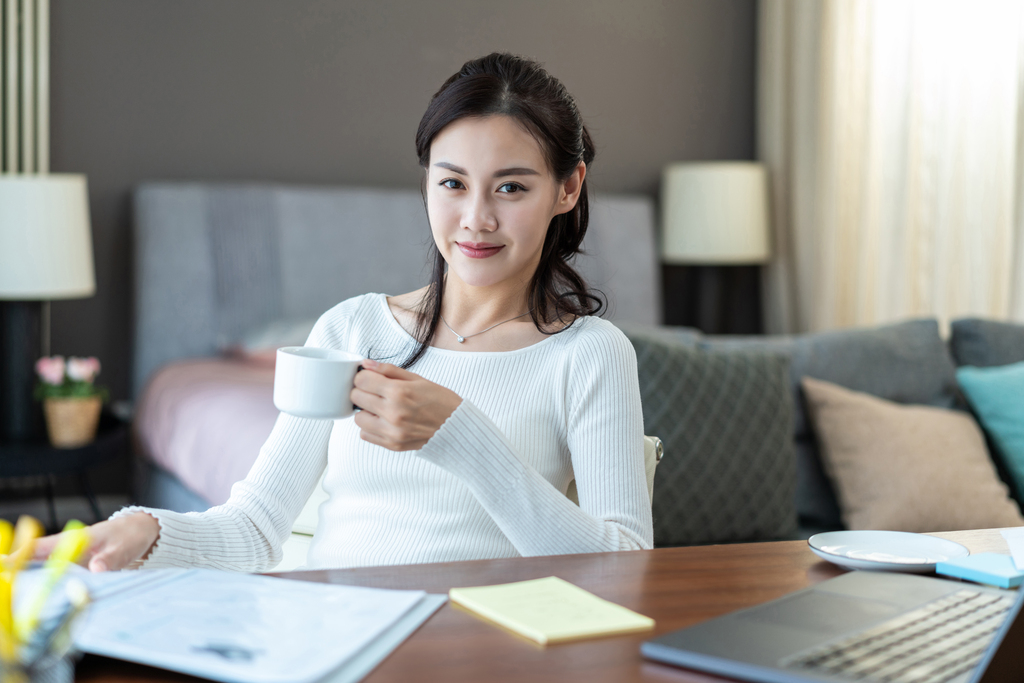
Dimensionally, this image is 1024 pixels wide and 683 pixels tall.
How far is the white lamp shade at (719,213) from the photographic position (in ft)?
12.6

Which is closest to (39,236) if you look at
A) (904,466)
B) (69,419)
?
(69,419)

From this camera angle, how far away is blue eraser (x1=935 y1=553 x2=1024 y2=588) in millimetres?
856

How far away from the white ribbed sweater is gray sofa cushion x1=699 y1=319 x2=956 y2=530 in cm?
114

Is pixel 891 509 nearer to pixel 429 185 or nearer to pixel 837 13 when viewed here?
pixel 429 185

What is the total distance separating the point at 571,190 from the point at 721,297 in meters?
2.87

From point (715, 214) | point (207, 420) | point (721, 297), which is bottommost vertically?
point (207, 420)

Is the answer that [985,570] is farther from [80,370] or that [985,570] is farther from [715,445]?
[80,370]

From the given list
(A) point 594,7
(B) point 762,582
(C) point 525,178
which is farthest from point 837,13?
(B) point 762,582

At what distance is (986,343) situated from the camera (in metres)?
2.67

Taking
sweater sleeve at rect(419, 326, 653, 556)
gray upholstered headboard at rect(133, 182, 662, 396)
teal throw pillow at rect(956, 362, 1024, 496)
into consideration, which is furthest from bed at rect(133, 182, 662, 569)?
sweater sleeve at rect(419, 326, 653, 556)

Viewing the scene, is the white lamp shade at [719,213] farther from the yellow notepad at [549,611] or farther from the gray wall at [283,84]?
the yellow notepad at [549,611]

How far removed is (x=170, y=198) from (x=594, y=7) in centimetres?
178

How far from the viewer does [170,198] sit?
10.2ft

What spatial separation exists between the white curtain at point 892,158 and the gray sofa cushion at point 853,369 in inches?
35.0
